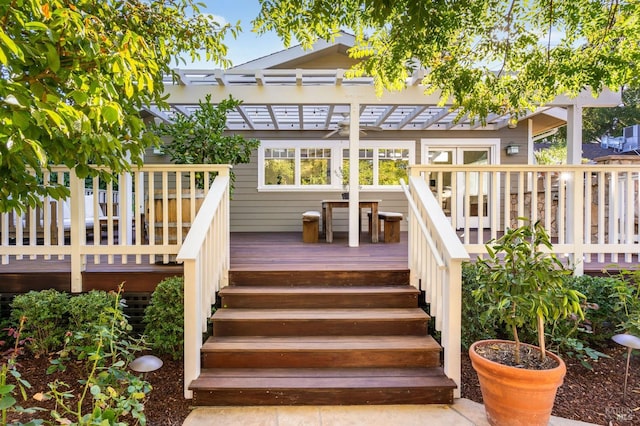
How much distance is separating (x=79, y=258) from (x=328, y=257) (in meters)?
2.54

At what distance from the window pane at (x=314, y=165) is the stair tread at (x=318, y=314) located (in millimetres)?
5146

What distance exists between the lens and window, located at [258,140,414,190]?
8.19 metres

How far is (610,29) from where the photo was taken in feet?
11.8

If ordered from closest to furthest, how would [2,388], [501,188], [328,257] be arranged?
1. [2,388]
2. [328,257]
3. [501,188]

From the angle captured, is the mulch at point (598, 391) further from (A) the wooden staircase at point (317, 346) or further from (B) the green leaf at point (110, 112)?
(B) the green leaf at point (110, 112)

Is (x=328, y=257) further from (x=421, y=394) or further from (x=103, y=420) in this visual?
(x=103, y=420)

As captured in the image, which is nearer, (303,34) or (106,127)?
(106,127)

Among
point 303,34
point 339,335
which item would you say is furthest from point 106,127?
point 339,335

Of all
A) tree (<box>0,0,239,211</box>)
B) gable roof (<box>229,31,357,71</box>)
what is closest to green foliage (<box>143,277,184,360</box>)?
tree (<box>0,0,239,211</box>)

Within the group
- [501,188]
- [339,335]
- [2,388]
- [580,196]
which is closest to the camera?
[2,388]

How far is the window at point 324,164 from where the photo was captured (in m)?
8.19

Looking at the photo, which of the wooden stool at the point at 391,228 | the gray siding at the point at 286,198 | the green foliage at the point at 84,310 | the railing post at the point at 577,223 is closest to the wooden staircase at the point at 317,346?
the green foliage at the point at 84,310

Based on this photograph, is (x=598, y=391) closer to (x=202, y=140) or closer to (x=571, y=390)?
(x=571, y=390)

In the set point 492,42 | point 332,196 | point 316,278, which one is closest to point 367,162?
point 332,196
